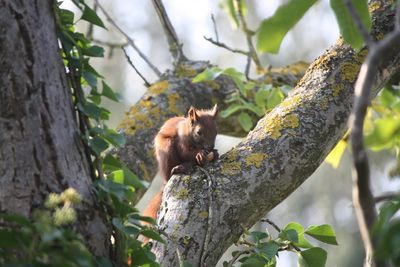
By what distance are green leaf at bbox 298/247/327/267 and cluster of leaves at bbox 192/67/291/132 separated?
1.10 meters

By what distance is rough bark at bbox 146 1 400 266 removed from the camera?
2111 millimetres

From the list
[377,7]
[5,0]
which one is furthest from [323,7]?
[5,0]

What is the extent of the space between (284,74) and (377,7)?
5.06ft

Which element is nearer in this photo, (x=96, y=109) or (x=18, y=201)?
(x=18, y=201)

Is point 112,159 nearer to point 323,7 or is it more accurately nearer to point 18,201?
point 18,201

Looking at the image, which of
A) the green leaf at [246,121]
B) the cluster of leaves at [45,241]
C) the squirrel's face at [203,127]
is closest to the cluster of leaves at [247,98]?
the green leaf at [246,121]

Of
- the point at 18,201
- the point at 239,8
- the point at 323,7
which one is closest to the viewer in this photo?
the point at 18,201

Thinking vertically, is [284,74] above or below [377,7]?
above

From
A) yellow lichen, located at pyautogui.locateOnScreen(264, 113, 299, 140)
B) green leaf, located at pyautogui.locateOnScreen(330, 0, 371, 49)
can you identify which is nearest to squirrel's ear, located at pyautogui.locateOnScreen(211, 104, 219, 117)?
yellow lichen, located at pyautogui.locateOnScreen(264, 113, 299, 140)

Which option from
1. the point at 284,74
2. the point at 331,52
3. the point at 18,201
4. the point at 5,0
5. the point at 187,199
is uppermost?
the point at 284,74

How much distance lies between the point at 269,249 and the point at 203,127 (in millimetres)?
1733

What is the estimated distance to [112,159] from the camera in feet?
6.46

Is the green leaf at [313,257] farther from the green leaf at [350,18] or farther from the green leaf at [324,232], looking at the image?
the green leaf at [350,18]

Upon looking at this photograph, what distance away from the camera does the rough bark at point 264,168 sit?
2111 millimetres
